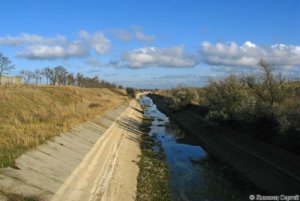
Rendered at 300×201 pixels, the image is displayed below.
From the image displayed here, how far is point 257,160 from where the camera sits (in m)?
20.9

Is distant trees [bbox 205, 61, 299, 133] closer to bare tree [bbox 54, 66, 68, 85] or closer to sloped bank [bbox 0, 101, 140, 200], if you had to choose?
sloped bank [bbox 0, 101, 140, 200]

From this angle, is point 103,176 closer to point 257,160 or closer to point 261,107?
point 257,160

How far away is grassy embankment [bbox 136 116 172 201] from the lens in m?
16.7

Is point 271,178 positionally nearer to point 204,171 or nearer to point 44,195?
point 204,171

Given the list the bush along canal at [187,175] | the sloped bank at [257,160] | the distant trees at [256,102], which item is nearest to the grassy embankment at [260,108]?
the distant trees at [256,102]

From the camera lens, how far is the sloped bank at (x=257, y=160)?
670 inches

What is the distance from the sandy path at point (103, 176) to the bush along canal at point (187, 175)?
0.67 m

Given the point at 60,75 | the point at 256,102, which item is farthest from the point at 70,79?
the point at 256,102

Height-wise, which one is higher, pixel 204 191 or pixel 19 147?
pixel 19 147

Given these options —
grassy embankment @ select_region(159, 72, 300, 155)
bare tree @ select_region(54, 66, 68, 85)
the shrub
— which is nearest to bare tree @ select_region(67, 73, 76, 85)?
bare tree @ select_region(54, 66, 68, 85)

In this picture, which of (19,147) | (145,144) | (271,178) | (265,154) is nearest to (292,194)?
(271,178)

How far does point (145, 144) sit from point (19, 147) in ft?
53.0

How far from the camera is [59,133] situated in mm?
20859

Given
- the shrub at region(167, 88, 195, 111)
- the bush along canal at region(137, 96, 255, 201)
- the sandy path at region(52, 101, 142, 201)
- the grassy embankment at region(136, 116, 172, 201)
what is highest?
the shrub at region(167, 88, 195, 111)
